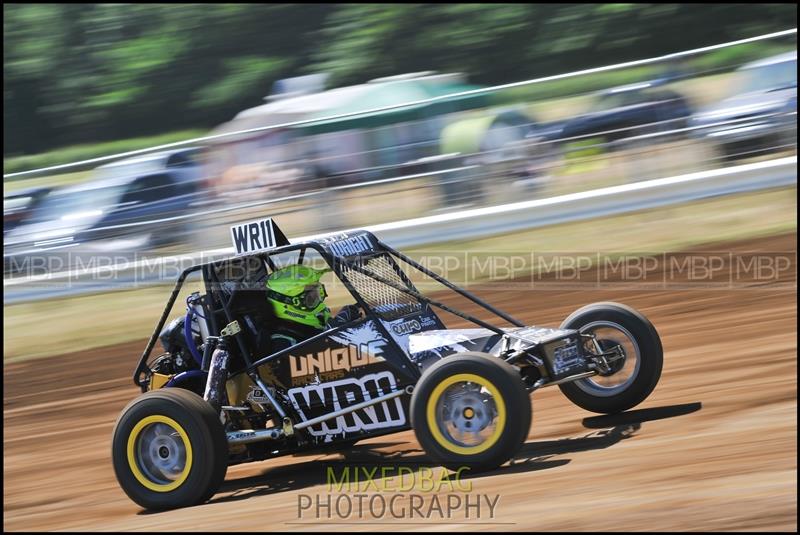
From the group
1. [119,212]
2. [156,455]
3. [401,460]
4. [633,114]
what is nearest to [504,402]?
[401,460]

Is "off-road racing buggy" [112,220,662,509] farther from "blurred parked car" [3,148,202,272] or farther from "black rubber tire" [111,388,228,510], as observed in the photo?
"blurred parked car" [3,148,202,272]

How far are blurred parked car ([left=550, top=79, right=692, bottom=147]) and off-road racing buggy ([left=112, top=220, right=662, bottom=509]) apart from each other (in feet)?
12.9

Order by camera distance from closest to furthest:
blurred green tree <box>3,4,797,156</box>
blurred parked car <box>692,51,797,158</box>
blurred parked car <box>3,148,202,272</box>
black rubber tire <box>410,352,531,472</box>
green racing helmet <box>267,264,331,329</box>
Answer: black rubber tire <box>410,352,531,472</box>, green racing helmet <box>267,264,331,329</box>, blurred parked car <box>692,51,797,158</box>, blurred parked car <box>3,148,202,272</box>, blurred green tree <box>3,4,797,156</box>

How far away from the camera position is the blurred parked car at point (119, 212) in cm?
952

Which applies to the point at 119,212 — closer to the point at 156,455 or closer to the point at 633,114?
the point at 633,114

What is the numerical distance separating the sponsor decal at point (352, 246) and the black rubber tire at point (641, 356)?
1.16 m

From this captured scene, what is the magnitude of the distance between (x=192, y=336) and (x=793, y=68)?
618cm

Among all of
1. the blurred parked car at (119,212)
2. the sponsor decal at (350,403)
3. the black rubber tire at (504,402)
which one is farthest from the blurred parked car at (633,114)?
the black rubber tire at (504,402)

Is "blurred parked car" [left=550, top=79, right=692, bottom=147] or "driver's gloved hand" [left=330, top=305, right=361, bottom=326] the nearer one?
"driver's gloved hand" [left=330, top=305, right=361, bottom=326]

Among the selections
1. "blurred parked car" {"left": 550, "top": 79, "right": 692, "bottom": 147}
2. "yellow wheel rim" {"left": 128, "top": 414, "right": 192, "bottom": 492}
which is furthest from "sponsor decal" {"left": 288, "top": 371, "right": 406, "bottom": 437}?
"blurred parked car" {"left": 550, "top": 79, "right": 692, "bottom": 147}

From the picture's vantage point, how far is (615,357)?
553 cm

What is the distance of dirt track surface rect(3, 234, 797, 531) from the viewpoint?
4.21 meters

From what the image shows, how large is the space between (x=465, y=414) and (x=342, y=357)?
2.49 feet

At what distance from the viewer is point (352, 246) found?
5.51 m
